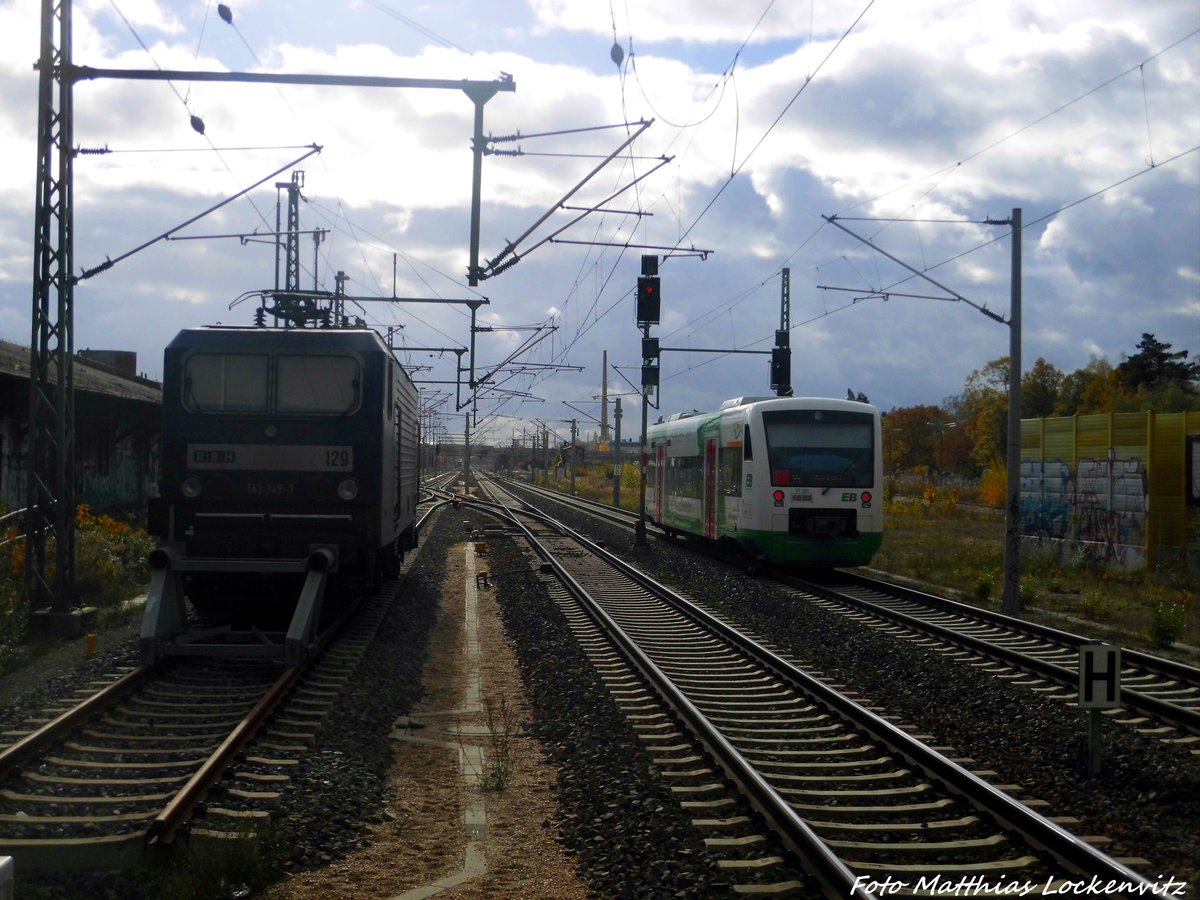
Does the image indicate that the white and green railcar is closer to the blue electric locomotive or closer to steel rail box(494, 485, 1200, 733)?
steel rail box(494, 485, 1200, 733)

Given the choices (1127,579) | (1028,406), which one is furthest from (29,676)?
(1028,406)

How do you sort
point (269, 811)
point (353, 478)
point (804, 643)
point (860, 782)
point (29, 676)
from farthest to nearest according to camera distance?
point (804, 643)
point (353, 478)
point (29, 676)
point (860, 782)
point (269, 811)

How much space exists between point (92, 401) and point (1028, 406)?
58.8 metres

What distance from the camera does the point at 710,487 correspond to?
2253 centimetres

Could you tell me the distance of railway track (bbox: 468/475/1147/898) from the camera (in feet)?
18.2

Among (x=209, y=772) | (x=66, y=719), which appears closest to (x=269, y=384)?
(x=66, y=719)

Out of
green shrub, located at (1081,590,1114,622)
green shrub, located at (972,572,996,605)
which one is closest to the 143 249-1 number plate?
green shrub, located at (972,572,996,605)

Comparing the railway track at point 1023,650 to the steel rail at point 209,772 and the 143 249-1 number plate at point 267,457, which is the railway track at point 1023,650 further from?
the 143 249-1 number plate at point 267,457

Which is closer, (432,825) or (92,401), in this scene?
(432,825)

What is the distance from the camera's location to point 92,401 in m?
23.0

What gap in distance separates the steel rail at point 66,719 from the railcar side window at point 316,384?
10.2ft

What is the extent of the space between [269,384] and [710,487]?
485 inches

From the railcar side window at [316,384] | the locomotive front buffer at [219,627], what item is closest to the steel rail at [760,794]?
the locomotive front buffer at [219,627]

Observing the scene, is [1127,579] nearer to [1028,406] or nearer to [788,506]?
[788,506]
